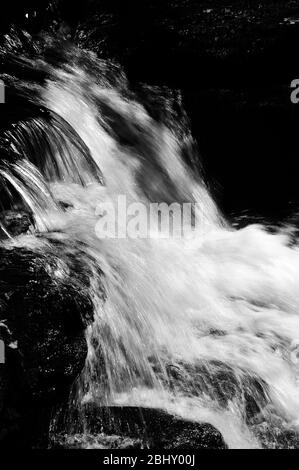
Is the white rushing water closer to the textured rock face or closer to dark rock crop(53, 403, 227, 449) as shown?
dark rock crop(53, 403, 227, 449)

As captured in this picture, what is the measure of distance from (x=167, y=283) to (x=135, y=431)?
5.89 feet

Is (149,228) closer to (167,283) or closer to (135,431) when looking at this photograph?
(167,283)

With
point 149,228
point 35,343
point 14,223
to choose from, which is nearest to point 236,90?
point 149,228

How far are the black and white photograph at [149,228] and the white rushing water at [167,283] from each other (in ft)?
0.05

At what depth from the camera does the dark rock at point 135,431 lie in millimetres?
3406

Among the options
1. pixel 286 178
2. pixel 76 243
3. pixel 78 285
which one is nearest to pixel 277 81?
pixel 286 178

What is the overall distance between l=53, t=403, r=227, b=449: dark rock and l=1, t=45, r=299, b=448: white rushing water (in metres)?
0.19

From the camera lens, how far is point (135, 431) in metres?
3.44

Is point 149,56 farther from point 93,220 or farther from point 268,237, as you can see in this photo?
point 93,220

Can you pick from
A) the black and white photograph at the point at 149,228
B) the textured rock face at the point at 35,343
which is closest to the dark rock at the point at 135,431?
the black and white photograph at the point at 149,228

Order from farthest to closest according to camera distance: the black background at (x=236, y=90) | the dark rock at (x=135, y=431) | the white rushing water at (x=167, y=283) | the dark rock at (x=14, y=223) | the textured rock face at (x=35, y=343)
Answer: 1. the black background at (x=236, y=90)
2. the dark rock at (x=14, y=223)
3. the white rushing water at (x=167, y=283)
4. the dark rock at (x=135, y=431)
5. the textured rock face at (x=35, y=343)

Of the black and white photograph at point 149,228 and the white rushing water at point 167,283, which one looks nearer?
the black and white photograph at point 149,228

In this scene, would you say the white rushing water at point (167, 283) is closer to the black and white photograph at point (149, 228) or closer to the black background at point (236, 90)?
the black and white photograph at point (149, 228)

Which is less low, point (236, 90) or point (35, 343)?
point (236, 90)
